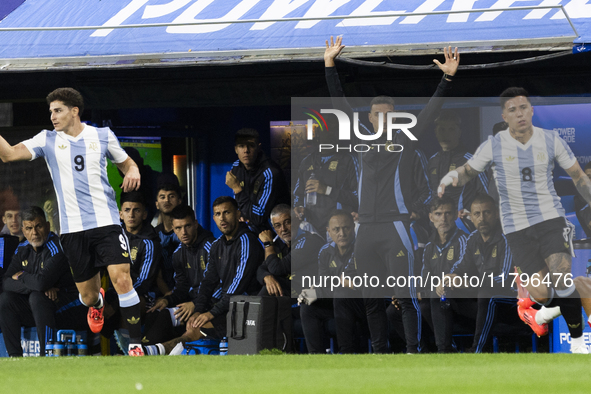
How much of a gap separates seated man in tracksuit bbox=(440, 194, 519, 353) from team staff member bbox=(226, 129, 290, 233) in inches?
67.7

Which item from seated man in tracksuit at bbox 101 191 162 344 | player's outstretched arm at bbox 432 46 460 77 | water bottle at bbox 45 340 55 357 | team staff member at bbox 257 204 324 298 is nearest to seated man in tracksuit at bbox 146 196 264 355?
team staff member at bbox 257 204 324 298

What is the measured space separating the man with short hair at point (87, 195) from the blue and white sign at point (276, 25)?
1.83ft

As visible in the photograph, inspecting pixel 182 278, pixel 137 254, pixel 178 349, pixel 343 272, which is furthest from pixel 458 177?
pixel 137 254

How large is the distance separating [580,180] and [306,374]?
103 inches

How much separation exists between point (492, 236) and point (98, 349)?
3.30 meters

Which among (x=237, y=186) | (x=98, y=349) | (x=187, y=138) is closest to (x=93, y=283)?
(x=98, y=349)

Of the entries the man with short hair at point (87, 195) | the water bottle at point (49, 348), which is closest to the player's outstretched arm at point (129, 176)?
the man with short hair at point (87, 195)

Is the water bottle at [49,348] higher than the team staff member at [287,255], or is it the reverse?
the team staff member at [287,255]

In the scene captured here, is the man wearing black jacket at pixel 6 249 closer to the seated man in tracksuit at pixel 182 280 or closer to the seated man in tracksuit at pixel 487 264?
the seated man in tracksuit at pixel 182 280

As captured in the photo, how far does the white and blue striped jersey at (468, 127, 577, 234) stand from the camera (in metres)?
5.92

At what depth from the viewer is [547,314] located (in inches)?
233

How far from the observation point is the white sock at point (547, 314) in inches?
233

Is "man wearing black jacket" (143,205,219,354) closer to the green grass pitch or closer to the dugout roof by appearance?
the green grass pitch

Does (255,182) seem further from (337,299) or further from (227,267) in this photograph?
(337,299)
